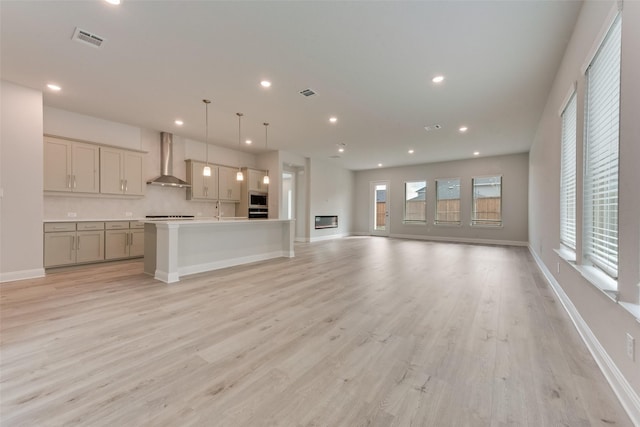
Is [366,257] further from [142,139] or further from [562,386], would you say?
[142,139]

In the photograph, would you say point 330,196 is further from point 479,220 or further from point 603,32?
point 603,32

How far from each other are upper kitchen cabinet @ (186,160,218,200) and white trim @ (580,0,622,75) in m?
7.18

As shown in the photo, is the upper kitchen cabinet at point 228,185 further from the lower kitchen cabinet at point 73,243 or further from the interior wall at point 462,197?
the interior wall at point 462,197

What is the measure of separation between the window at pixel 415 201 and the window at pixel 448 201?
1.64ft

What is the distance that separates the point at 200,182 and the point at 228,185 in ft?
2.69

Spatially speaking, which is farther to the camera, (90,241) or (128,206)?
(128,206)

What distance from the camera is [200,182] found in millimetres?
7043

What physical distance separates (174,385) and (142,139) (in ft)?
20.4

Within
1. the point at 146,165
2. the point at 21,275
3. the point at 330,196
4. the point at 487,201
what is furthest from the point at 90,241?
the point at 487,201

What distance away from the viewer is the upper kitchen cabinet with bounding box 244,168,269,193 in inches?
309

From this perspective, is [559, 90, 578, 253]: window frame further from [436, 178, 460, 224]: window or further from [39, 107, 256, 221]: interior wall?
[436, 178, 460, 224]: window

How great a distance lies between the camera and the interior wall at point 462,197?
857cm

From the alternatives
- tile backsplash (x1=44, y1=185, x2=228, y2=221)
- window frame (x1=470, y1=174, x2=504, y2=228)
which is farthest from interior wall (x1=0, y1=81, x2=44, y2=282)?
window frame (x1=470, y1=174, x2=504, y2=228)

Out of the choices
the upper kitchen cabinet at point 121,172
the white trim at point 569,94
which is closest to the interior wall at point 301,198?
the upper kitchen cabinet at point 121,172
